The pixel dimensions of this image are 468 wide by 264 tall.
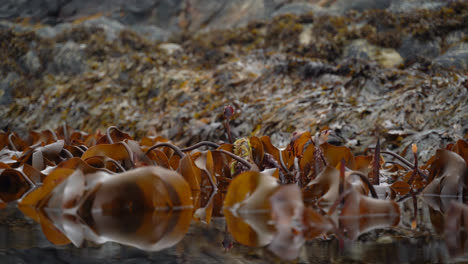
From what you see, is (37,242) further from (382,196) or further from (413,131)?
(413,131)

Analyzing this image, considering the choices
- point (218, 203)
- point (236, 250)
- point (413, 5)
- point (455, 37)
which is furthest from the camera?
point (413, 5)

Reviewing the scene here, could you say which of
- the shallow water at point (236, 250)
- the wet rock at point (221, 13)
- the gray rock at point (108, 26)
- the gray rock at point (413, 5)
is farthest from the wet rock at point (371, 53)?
the gray rock at point (108, 26)

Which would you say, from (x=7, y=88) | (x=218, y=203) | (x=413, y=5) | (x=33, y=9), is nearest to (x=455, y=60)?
(x=413, y=5)

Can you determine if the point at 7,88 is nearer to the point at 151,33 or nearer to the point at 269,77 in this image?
the point at 151,33

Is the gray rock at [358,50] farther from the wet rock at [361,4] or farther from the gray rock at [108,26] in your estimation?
the gray rock at [108,26]

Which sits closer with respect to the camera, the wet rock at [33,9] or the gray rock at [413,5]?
the gray rock at [413,5]

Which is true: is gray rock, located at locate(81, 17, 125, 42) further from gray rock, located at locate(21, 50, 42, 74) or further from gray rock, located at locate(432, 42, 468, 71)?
gray rock, located at locate(432, 42, 468, 71)

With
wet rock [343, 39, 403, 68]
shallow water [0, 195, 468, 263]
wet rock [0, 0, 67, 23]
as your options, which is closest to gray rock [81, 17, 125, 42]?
wet rock [0, 0, 67, 23]

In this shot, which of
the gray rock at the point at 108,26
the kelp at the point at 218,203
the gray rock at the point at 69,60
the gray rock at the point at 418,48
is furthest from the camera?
the gray rock at the point at 108,26

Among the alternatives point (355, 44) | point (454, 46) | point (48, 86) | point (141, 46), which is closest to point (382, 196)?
point (454, 46)
